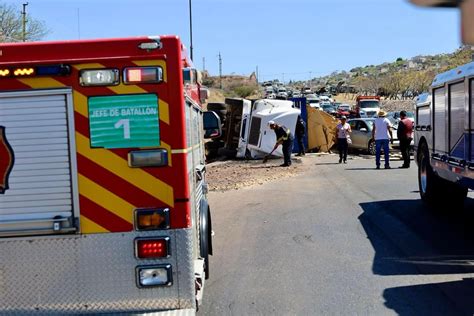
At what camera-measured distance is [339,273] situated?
7.21 m

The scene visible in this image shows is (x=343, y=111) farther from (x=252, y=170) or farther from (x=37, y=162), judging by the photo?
(x=37, y=162)

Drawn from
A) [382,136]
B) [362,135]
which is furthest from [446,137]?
[362,135]

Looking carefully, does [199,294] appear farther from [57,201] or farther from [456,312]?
[456,312]

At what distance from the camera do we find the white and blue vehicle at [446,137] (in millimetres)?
8281

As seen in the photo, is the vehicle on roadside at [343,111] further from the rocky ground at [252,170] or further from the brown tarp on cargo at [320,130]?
the rocky ground at [252,170]

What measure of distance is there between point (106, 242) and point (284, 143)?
Result: 16219mm

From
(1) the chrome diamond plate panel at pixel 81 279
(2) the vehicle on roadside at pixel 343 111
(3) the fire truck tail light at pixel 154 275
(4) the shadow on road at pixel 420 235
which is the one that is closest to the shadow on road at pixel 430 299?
(4) the shadow on road at pixel 420 235

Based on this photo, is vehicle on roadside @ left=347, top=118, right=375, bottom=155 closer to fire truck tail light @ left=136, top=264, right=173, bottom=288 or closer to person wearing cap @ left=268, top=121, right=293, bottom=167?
person wearing cap @ left=268, top=121, right=293, bottom=167

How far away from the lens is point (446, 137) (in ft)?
31.0

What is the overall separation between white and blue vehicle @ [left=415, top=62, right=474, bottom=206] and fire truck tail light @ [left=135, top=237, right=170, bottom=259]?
5.30 m

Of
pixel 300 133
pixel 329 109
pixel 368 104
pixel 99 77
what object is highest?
pixel 99 77

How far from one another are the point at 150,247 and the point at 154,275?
0.66ft

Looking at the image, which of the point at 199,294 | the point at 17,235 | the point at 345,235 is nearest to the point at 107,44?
the point at 17,235

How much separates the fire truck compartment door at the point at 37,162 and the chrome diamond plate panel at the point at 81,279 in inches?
7.6
